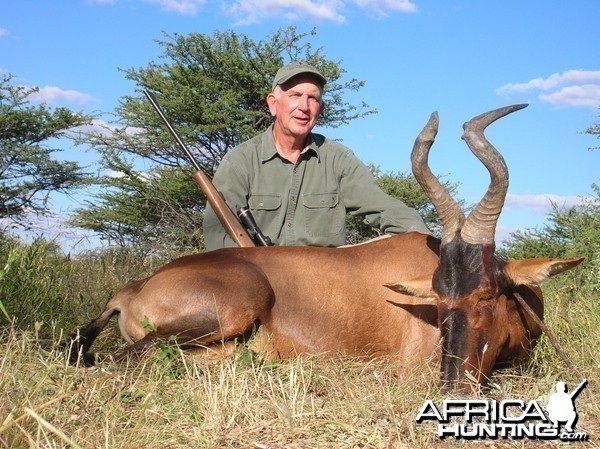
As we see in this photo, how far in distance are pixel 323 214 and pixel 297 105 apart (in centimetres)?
93

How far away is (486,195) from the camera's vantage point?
3.93m

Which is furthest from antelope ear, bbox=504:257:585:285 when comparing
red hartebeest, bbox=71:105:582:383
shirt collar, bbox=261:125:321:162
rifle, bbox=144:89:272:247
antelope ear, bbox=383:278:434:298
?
shirt collar, bbox=261:125:321:162

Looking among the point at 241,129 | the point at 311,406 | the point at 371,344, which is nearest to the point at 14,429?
the point at 311,406

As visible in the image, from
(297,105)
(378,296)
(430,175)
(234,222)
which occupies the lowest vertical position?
(378,296)

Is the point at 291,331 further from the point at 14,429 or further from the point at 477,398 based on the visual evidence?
the point at 14,429

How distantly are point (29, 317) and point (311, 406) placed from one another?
2.70 meters

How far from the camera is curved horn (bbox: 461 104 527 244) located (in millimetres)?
3859

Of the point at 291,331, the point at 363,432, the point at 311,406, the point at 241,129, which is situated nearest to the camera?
the point at 363,432

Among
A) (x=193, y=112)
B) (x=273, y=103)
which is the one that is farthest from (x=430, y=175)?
(x=193, y=112)

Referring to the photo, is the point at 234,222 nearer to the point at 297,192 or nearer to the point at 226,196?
the point at 226,196

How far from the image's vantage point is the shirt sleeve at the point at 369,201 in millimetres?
5484

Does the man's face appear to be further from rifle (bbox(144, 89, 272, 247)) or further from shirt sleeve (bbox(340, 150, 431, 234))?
rifle (bbox(144, 89, 272, 247))

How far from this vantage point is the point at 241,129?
1487 centimetres

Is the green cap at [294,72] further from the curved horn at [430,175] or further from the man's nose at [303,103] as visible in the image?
the curved horn at [430,175]
